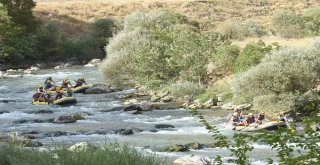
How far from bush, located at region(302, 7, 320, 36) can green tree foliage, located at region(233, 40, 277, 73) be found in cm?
1729

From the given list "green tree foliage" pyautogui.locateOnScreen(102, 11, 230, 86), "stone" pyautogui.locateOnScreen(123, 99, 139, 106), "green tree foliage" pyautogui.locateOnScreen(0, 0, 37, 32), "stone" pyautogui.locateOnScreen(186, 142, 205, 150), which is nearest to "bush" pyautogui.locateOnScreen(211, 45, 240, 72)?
"green tree foliage" pyautogui.locateOnScreen(102, 11, 230, 86)

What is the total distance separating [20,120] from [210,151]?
468 inches

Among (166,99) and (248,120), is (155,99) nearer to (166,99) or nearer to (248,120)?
(166,99)

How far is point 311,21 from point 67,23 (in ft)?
135

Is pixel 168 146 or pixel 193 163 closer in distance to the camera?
pixel 193 163

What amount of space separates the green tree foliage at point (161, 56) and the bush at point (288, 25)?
17.4 m

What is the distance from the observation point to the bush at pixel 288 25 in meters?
53.4

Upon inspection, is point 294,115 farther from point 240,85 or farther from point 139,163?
point 139,163

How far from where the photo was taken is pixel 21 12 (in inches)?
2591

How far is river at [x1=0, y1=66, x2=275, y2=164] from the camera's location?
801 inches

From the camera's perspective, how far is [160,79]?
3622cm

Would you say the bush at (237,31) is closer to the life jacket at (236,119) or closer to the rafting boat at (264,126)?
the life jacket at (236,119)

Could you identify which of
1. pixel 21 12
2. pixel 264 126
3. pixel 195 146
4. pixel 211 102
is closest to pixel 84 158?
pixel 195 146

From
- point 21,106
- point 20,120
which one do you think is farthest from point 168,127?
point 21,106
